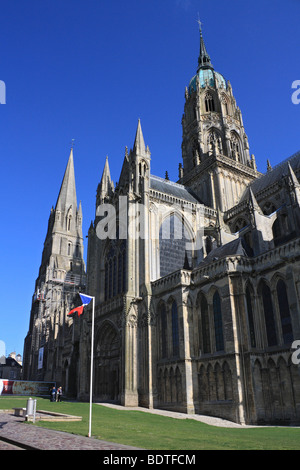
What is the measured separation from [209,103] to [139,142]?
767 inches

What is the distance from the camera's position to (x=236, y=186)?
46344 mm

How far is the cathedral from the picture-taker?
23.8m

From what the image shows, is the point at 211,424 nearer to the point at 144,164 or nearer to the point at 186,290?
the point at 186,290

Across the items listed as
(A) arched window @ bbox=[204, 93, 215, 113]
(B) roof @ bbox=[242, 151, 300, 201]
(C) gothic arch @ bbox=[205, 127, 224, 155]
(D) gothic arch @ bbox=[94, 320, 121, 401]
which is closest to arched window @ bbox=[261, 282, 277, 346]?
(D) gothic arch @ bbox=[94, 320, 121, 401]

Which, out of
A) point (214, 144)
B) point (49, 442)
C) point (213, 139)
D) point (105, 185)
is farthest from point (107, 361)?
point (213, 139)

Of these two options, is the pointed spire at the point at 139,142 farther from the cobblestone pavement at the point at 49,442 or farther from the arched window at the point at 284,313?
the cobblestone pavement at the point at 49,442

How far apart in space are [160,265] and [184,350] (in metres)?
9.96

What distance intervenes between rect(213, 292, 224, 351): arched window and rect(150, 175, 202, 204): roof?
662 inches

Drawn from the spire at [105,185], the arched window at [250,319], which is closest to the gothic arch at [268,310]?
the arched window at [250,319]

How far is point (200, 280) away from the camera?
1113 inches

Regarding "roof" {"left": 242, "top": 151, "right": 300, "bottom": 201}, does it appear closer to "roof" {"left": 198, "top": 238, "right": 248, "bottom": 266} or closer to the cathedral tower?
"roof" {"left": 198, "top": 238, "right": 248, "bottom": 266}

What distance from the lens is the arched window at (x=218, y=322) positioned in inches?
1016

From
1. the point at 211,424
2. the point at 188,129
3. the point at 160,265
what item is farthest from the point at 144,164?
the point at 211,424
